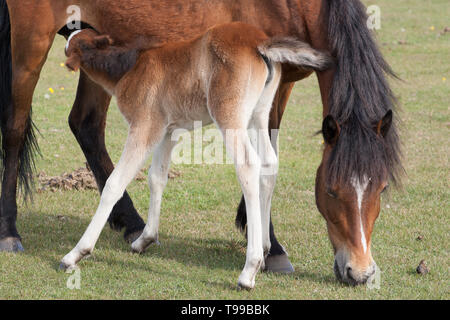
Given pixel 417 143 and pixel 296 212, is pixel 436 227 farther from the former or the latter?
pixel 417 143


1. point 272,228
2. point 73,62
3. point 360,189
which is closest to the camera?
point 360,189

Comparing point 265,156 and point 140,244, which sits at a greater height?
point 265,156

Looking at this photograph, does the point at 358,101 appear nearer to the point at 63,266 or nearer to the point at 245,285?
the point at 245,285

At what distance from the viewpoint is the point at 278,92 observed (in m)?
5.52

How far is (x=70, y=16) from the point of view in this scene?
577cm

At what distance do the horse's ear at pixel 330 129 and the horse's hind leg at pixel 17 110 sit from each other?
101 inches

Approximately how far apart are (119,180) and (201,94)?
84 centimetres

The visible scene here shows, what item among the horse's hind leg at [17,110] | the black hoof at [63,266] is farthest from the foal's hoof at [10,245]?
the black hoof at [63,266]

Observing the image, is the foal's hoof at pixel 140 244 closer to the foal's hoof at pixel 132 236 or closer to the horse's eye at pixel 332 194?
A: the foal's hoof at pixel 132 236

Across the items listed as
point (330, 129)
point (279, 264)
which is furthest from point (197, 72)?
point (279, 264)

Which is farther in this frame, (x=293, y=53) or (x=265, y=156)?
(x=265, y=156)

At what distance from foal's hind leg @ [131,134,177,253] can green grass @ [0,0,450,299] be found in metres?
0.14
